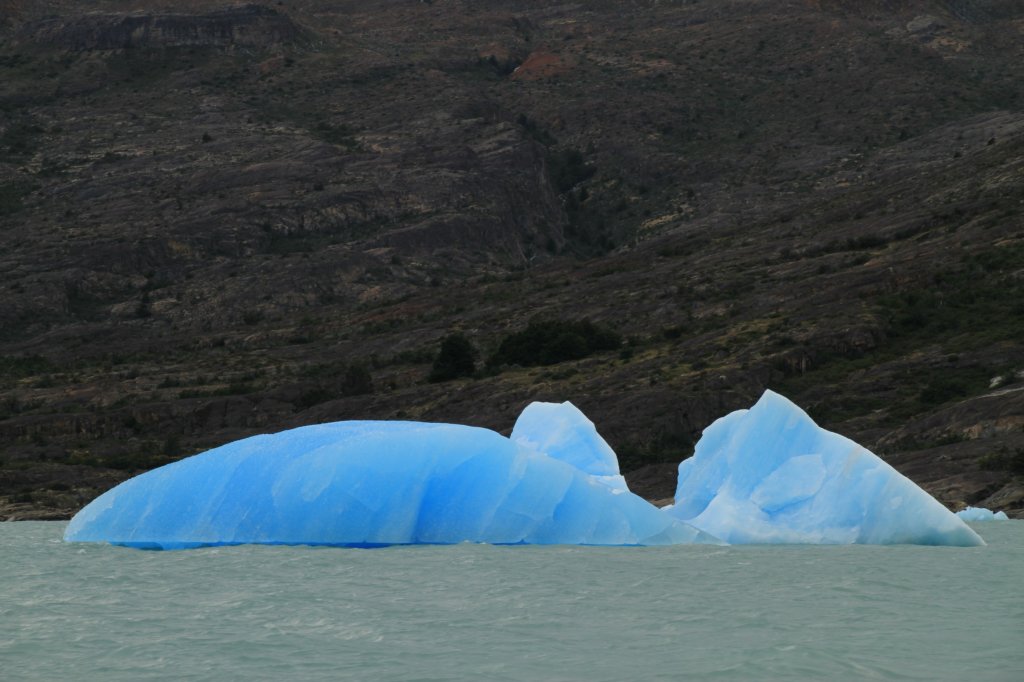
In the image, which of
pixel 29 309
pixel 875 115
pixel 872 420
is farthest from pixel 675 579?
pixel 875 115

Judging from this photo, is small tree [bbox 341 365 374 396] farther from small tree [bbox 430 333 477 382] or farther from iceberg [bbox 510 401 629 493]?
iceberg [bbox 510 401 629 493]

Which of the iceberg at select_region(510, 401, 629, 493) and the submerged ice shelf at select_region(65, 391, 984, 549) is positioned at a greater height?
the submerged ice shelf at select_region(65, 391, 984, 549)

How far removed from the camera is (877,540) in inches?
1120

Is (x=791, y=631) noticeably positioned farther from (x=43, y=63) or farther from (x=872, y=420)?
(x=43, y=63)

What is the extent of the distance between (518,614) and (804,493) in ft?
36.5

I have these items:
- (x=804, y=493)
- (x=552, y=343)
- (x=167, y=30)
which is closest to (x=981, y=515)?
(x=804, y=493)

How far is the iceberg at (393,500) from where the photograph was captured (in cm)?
2698

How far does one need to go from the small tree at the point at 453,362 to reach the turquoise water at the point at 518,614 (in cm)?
4200

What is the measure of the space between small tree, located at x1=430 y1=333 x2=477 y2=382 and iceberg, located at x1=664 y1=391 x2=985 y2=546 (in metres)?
38.3

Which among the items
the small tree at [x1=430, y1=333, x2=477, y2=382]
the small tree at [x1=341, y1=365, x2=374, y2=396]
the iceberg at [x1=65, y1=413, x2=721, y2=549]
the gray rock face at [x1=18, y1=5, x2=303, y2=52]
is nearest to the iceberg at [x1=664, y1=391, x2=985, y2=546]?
the iceberg at [x1=65, y1=413, x2=721, y2=549]

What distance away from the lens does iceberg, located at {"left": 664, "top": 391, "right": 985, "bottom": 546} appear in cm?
2769

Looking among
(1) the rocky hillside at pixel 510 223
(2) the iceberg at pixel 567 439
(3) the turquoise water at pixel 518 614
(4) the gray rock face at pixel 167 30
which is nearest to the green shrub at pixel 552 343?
(1) the rocky hillside at pixel 510 223

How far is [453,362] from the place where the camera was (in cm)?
7106

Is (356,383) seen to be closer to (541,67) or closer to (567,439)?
(567,439)
